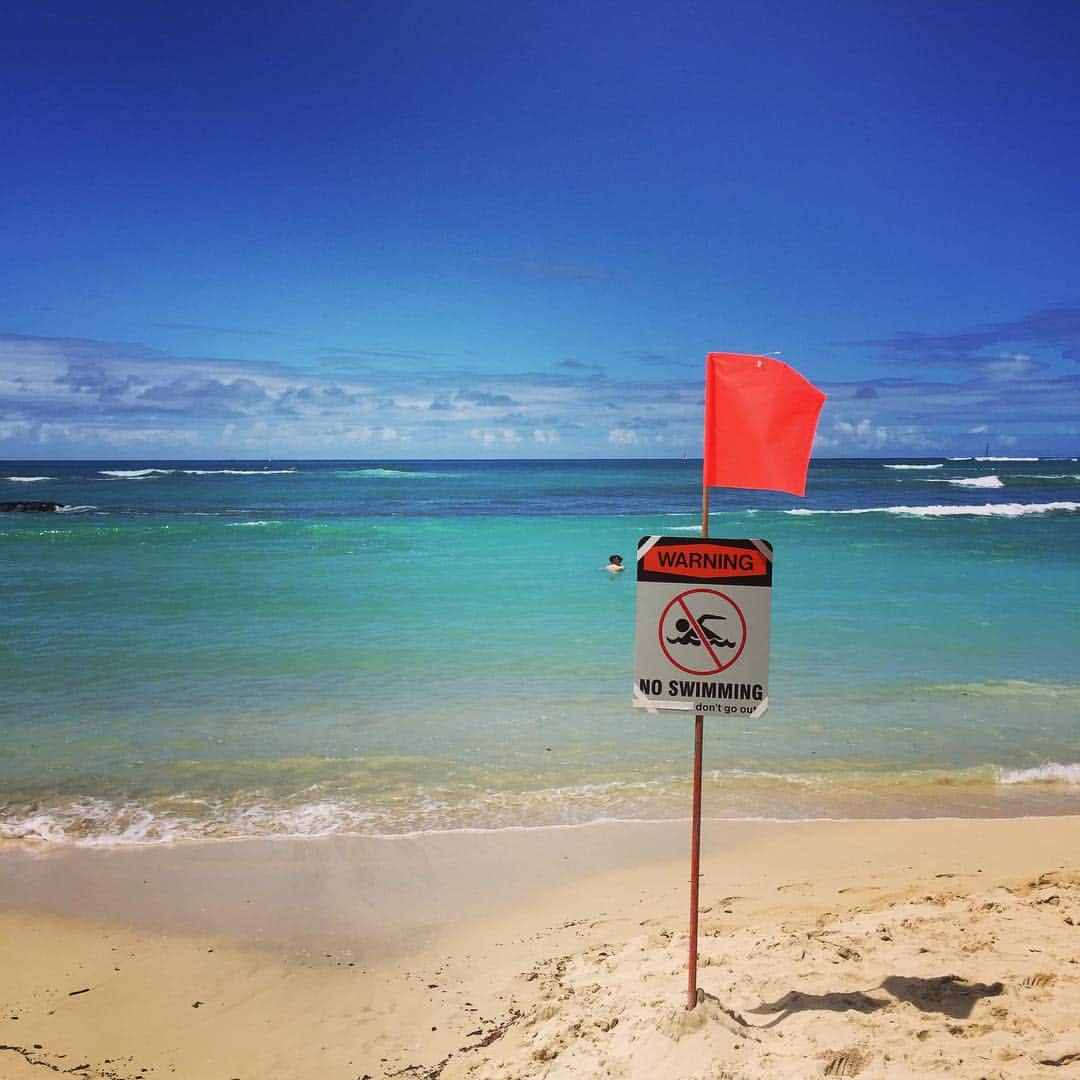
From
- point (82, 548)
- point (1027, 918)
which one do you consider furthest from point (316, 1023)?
point (82, 548)

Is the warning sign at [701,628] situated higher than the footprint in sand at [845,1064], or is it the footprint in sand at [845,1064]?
the warning sign at [701,628]

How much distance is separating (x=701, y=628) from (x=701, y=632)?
2 centimetres

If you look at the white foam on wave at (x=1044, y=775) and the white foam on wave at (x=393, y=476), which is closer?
the white foam on wave at (x=1044, y=775)

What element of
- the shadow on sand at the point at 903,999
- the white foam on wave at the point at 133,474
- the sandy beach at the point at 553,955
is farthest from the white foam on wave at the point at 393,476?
the shadow on sand at the point at 903,999

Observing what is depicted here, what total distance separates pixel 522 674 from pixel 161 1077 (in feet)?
24.1

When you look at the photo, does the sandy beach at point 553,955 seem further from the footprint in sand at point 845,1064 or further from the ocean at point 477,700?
A: the ocean at point 477,700

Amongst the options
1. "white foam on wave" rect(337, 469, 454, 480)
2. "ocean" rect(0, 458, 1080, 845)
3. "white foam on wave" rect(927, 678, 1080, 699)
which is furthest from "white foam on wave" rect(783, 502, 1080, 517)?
"white foam on wave" rect(337, 469, 454, 480)

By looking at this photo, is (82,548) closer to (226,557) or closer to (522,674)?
(226,557)

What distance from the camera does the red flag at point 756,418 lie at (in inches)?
140

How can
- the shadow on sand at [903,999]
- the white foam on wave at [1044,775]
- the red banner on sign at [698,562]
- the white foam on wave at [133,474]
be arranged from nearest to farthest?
the red banner on sign at [698,562] → the shadow on sand at [903,999] → the white foam on wave at [1044,775] → the white foam on wave at [133,474]

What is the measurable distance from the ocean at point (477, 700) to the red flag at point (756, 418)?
389cm

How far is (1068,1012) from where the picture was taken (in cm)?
365

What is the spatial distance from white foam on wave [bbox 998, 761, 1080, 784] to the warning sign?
5057 millimetres

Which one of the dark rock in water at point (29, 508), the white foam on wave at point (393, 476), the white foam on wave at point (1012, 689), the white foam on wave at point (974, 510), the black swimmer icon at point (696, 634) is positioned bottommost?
the white foam on wave at point (1012, 689)
